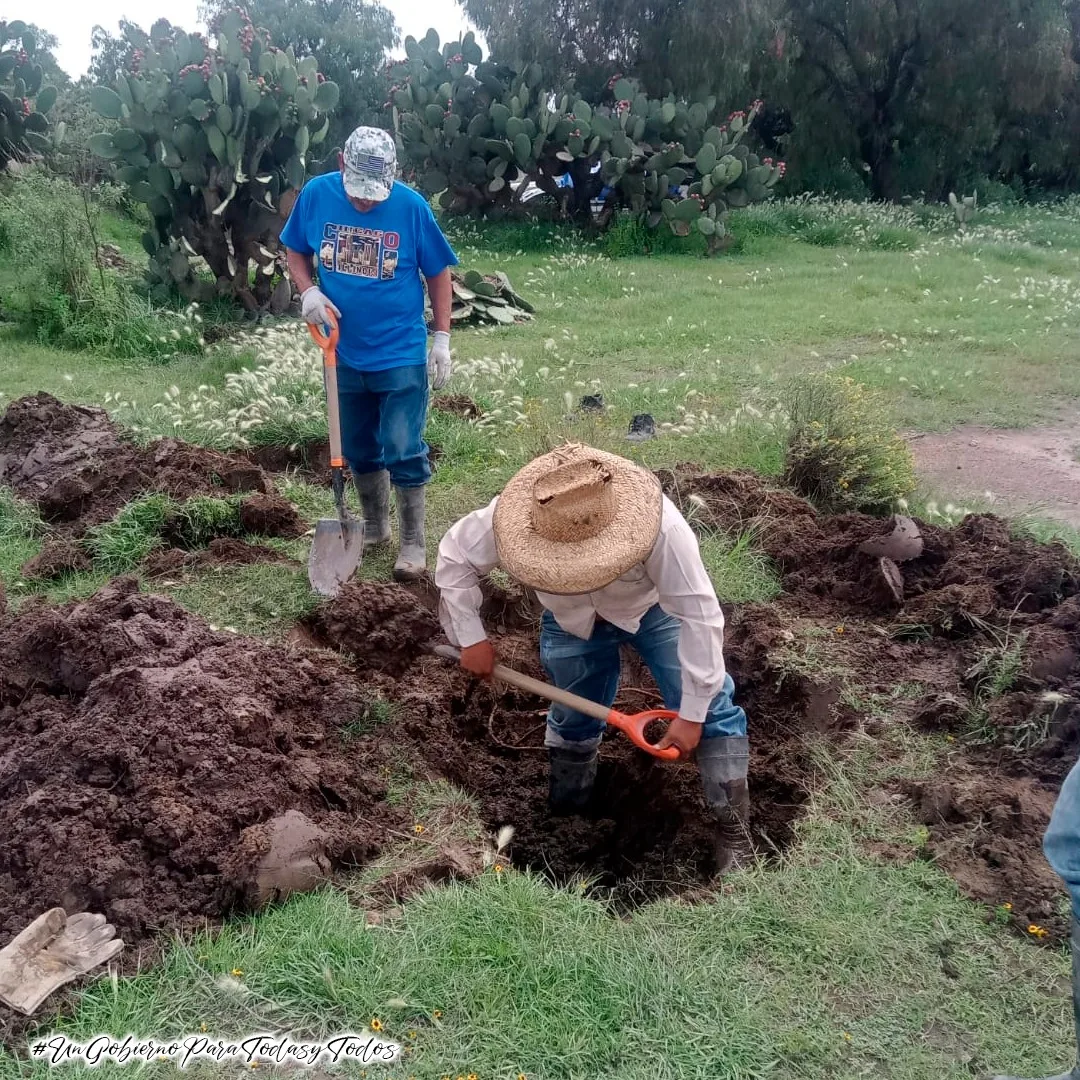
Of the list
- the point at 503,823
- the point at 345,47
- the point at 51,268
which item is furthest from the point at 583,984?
the point at 345,47

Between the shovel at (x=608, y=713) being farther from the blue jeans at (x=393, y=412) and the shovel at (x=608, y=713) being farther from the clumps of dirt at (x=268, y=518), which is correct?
the clumps of dirt at (x=268, y=518)

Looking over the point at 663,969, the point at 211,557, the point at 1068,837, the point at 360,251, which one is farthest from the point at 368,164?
the point at 1068,837

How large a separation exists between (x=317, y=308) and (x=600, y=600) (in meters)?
2.09

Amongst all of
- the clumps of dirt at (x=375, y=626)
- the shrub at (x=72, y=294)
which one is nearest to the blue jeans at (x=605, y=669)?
the clumps of dirt at (x=375, y=626)

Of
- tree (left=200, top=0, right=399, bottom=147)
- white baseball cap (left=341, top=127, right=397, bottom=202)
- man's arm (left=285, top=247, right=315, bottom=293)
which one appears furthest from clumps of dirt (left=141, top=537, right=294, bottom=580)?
tree (left=200, top=0, right=399, bottom=147)

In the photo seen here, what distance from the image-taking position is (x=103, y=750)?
9.73 feet

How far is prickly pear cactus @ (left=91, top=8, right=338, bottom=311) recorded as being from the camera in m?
8.83

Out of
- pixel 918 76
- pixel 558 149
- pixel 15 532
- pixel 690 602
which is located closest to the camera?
pixel 690 602

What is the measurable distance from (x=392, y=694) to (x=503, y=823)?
27.0 inches

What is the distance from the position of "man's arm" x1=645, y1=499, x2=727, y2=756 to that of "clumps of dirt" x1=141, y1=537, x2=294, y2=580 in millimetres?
2466

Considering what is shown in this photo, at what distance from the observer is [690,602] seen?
269cm

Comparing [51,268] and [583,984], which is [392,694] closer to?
[583,984]

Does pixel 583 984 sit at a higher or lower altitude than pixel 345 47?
lower

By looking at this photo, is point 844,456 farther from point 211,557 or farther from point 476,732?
point 211,557
